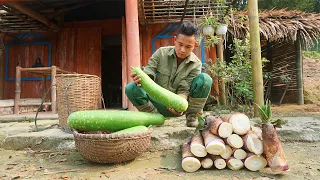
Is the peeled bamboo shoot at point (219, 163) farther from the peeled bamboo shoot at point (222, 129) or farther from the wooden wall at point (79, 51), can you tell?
the wooden wall at point (79, 51)

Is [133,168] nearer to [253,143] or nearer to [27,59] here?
[253,143]

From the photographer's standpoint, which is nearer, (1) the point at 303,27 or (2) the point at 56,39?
(1) the point at 303,27

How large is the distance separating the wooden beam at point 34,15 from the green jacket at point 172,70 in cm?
434

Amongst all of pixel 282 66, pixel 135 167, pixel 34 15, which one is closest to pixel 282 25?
pixel 282 66

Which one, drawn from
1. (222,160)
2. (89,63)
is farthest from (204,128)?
(89,63)

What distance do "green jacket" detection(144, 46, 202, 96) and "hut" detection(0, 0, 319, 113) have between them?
11.3 feet

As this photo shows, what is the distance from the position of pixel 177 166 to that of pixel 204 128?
1.47 feet

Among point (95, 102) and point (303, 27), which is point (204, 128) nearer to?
point (95, 102)

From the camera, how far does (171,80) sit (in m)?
2.80

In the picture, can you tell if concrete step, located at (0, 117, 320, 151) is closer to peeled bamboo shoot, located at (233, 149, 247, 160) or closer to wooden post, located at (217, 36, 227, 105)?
peeled bamboo shoot, located at (233, 149, 247, 160)

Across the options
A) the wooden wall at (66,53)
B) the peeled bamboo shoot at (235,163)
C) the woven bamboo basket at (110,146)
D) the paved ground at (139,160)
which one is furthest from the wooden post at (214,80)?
the woven bamboo basket at (110,146)

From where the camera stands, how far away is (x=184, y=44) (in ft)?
8.04

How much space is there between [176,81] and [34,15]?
5024 millimetres

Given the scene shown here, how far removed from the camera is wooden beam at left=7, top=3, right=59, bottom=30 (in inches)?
212
